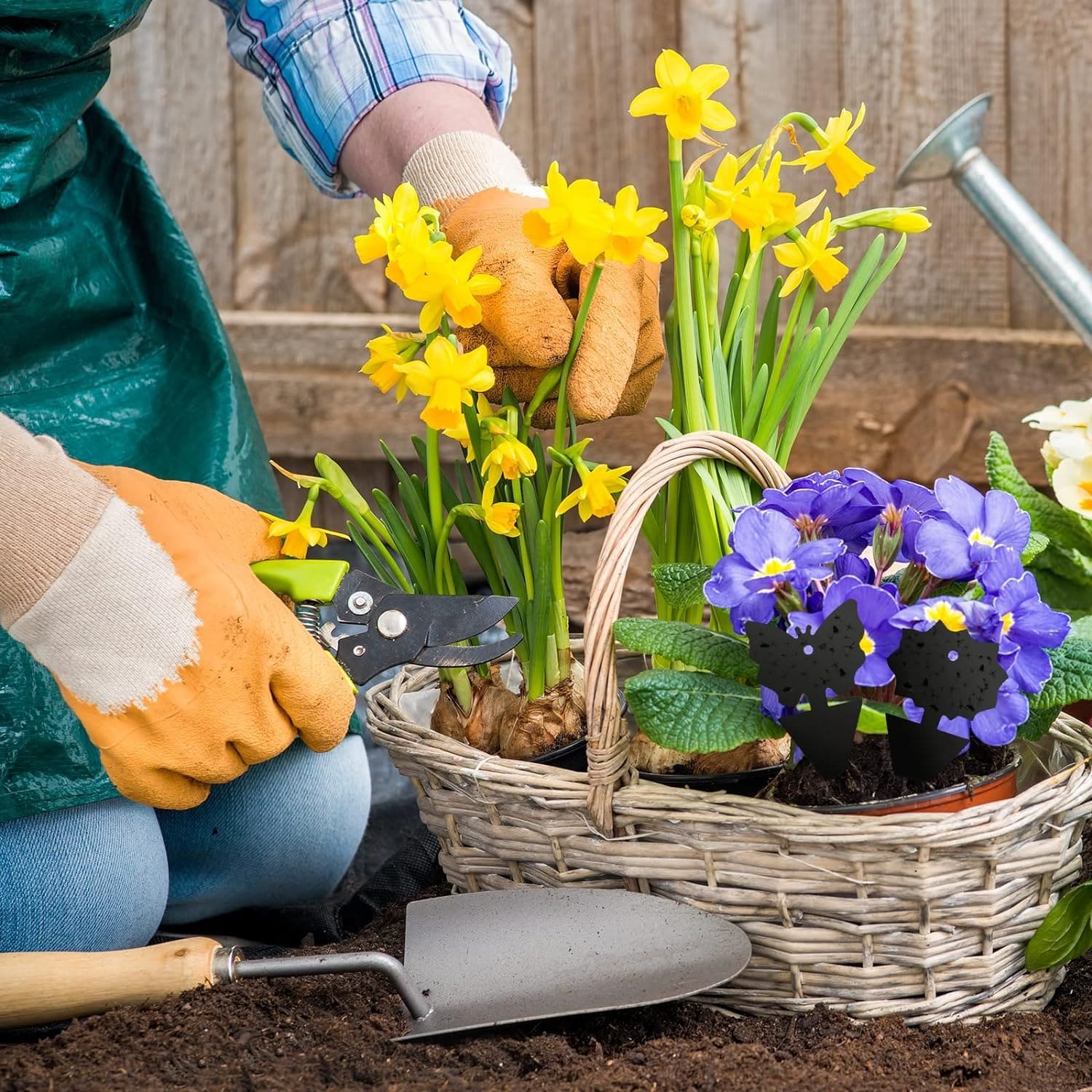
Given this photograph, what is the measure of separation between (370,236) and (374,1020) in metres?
0.61

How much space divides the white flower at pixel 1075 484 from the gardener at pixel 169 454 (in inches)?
18.4

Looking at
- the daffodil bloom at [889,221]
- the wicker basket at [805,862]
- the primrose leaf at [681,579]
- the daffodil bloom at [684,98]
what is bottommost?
the wicker basket at [805,862]

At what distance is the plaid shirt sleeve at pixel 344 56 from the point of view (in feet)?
4.24

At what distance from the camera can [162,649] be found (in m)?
0.90

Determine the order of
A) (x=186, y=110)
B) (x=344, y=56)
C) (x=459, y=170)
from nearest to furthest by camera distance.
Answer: (x=459, y=170) < (x=344, y=56) < (x=186, y=110)

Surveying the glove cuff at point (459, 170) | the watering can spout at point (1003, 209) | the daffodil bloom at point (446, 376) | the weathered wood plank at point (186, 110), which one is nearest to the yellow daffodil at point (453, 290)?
the daffodil bloom at point (446, 376)

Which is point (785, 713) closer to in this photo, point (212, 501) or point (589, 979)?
point (589, 979)

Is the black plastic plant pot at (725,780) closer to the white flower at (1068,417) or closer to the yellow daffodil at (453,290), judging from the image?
the yellow daffodil at (453,290)

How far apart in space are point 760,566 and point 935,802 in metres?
0.22

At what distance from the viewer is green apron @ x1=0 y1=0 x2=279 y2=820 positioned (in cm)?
116

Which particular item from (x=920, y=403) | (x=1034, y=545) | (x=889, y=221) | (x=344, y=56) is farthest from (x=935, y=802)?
(x=920, y=403)

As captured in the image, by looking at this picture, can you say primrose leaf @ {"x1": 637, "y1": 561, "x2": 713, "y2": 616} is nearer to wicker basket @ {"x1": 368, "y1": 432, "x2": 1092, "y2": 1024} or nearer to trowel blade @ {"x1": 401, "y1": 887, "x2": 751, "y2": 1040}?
wicker basket @ {"x1": 368, "y1": 432, "x2": 1092, "y2": 1024}

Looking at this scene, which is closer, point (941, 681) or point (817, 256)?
point (941, 681)

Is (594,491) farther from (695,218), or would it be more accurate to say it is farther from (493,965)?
(493,965)
